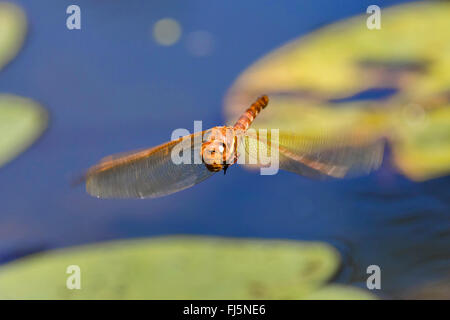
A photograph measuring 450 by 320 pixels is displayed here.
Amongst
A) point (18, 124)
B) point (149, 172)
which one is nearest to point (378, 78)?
point (149, 172)

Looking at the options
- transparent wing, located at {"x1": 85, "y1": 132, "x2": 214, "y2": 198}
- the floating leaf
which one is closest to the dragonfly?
transparent wing, located at {"x1": 85, "y1": 132, "x2": 214, "y2": 198}

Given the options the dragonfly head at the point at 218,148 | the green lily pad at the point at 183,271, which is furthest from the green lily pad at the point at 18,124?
the dragonfly head at the point at 218,148

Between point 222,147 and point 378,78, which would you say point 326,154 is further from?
point 378,78

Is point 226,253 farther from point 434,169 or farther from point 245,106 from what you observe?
point 434,169

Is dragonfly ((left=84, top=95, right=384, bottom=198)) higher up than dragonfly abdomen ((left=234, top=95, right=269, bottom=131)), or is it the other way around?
dragonfly abdomen ((left=234, top=95, right=269, bottom=131))

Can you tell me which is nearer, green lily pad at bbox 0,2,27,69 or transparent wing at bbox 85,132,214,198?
transparent wing at bbox 85,132,214,198

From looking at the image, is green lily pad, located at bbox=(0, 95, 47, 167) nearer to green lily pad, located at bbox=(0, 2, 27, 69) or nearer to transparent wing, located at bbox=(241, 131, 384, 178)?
green lily pad, located at bbox=(0, 2, 27, 69)

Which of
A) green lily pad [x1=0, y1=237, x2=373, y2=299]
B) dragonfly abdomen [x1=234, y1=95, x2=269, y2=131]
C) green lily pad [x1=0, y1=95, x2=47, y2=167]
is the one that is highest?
green lily pad [x1=0, y1=95, x2=47, y2=167]
